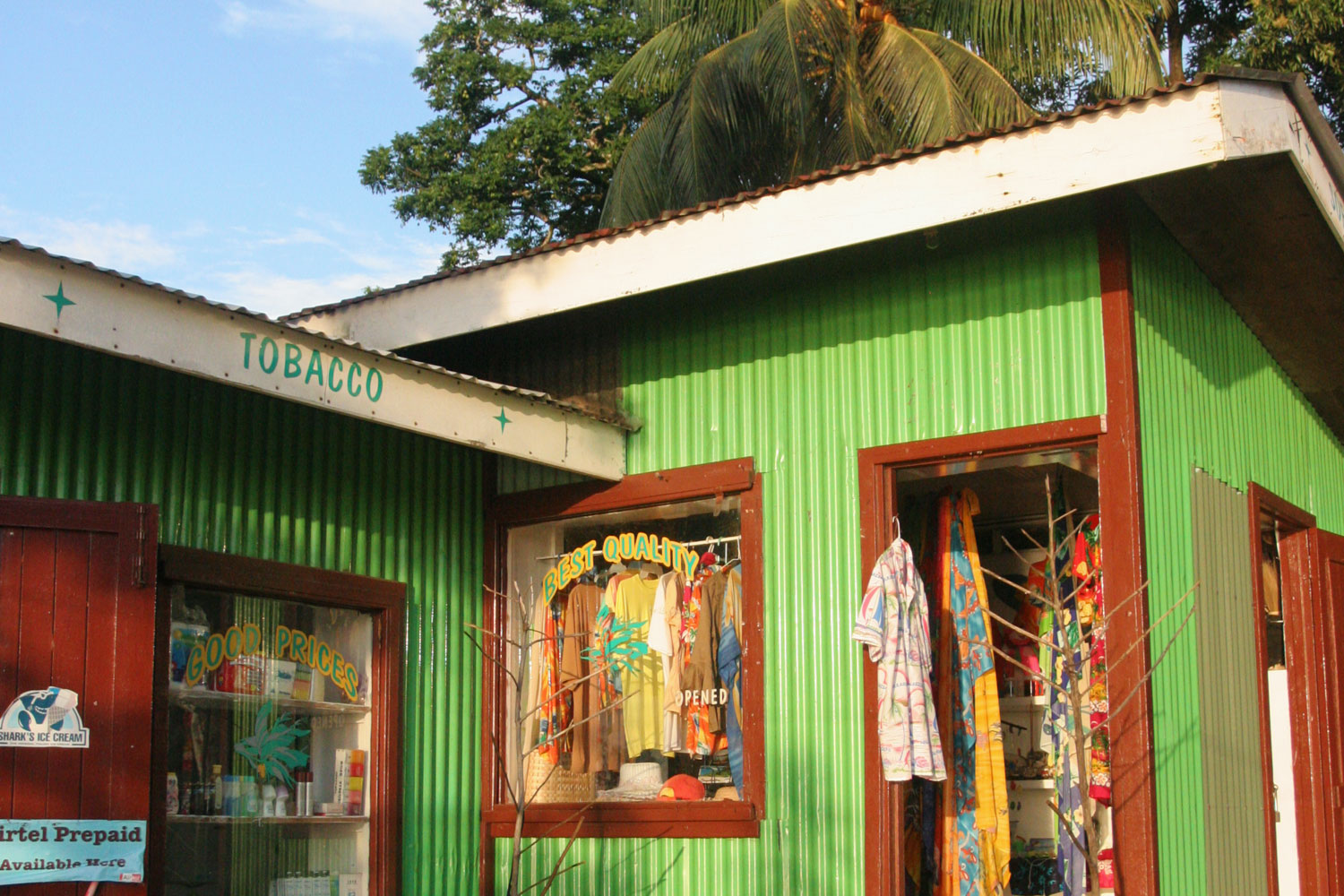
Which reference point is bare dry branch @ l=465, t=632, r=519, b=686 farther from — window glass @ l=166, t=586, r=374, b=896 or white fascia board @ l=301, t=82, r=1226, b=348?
white fascia board @ l=301, t=82, r=1226, b=348

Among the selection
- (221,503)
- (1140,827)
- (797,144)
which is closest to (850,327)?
(1140,827)

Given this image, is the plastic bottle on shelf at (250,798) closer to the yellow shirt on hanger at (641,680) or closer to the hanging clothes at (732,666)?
the yellow shirt on hanger at (641,680)

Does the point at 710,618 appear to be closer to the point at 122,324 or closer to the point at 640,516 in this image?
the point at 640,516

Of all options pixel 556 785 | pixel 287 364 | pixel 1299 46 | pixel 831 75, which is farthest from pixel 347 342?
pixel 1299 46

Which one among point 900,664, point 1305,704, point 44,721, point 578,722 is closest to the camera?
point 44,721

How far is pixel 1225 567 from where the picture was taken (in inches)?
287

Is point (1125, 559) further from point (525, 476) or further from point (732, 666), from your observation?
point (525, 476)

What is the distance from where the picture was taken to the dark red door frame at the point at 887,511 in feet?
21.6

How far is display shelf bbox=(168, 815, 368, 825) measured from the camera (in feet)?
21.9

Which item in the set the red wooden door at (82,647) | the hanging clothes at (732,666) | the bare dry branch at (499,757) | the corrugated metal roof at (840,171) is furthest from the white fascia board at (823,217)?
the red wooden door at (82,647)

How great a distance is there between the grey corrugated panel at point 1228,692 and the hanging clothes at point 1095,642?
442mm

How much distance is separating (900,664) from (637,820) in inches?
68.3

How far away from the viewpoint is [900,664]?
22.0 ft

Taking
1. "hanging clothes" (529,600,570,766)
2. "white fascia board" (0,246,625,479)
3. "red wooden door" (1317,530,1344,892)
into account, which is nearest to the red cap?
"hanging clothes" (529,600,570,766)
